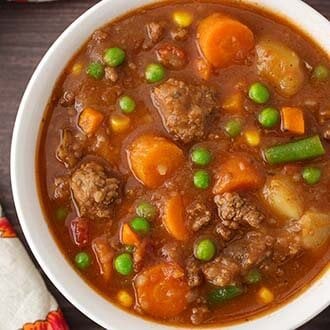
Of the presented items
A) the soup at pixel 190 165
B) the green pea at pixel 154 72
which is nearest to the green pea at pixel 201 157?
the soup at pixel 190 165

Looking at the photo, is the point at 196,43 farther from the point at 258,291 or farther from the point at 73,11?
the point at 258,291

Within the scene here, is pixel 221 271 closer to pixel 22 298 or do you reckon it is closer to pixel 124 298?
pixel 124 298

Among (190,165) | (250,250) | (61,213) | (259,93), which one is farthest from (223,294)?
(259,93)

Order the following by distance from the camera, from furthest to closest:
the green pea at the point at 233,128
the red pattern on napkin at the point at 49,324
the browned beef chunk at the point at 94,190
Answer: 1. the red pattern on napkin at the point at 49,324
2. the green pea at the point at 233,128
3. the browned beef chunk at the point at 94,190

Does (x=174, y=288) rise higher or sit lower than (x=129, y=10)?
lower

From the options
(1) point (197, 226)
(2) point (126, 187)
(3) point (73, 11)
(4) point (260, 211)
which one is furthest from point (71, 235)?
(3) point (73, 11)

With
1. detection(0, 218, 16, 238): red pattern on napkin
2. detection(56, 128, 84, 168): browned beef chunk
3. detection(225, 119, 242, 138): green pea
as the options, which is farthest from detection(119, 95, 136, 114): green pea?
detection(0, 218, 16, 238): red pattern on napkin

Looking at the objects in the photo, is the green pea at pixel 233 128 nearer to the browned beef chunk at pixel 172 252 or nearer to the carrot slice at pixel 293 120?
the carrot slice at pixel 293 120

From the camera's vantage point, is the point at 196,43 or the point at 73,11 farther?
the point at 73,11
